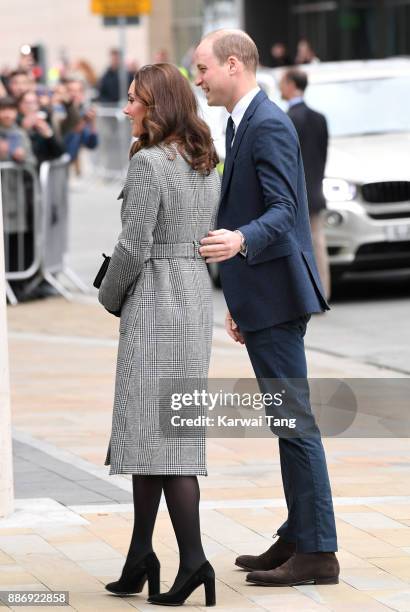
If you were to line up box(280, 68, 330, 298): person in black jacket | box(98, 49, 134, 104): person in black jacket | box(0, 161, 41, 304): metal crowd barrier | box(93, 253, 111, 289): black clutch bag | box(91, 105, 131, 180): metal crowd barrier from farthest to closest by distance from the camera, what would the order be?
1. box(98, 49, 134, 104): person in black jacket
2. box(91, 105, 131, 180): metal crowd barrier
3. box(0, 161, 41, 304): metal crowd barrier
4. box(280, 68, 330, 298): person in black jacket
5. box(93, 253, 111, 289): black clutch bag

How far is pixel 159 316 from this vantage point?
5172mm

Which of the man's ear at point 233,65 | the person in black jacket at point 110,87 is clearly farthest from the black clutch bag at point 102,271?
the person in black jacket at point 110,87

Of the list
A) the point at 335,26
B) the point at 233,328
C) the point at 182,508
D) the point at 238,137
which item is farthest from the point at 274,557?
the point at 335,26

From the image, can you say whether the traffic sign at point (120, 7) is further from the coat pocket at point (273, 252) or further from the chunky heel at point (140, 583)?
the chunky heel at point (140, 583)

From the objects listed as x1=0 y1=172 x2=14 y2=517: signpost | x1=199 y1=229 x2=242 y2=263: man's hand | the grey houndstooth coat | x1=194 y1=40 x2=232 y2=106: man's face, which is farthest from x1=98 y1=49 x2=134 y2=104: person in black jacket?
x1=199 y1=229 x2=242 y2=263: man's hand

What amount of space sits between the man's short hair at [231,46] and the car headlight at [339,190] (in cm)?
815

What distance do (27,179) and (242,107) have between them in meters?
8.74

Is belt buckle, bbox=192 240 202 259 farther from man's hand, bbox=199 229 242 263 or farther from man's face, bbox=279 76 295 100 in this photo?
man's face, bbox=279 76 295 100

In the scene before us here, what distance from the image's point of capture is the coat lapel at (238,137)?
5.30m

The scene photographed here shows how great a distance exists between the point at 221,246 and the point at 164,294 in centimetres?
27

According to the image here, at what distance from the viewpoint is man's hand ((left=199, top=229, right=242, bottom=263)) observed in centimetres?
505

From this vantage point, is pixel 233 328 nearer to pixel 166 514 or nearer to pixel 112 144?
pixel 166 514

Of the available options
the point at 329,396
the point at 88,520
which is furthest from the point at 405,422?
the point at 88,520

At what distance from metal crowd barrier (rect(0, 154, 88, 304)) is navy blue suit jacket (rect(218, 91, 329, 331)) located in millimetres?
8488
